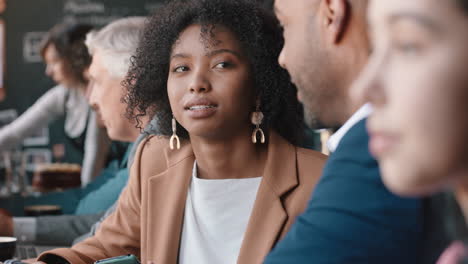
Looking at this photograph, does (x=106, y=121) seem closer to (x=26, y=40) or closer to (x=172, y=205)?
(x=172, y=205)

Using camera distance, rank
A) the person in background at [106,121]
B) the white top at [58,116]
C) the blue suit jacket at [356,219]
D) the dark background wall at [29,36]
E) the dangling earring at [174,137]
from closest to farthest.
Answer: the blue suit jacket at [356,219] < the dangling earring at [174,137] < the person in background at [106,121] < the white top at [58,116] < the dark background wall at [29,36]

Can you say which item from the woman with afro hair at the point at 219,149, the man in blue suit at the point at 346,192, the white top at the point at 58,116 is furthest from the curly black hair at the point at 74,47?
the man in blue suit at the point at 346,192

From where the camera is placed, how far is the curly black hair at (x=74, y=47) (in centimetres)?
405

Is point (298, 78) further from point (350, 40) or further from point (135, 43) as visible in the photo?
point (135, 43)

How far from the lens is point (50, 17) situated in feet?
17.9

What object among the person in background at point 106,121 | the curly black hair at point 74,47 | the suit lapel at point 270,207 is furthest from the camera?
the curly black hair at point 74,47

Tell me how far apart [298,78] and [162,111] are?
31.6 inches

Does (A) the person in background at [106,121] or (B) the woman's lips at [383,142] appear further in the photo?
(A) the person in background at [106,121]

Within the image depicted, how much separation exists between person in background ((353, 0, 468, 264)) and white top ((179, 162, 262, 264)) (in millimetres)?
1169

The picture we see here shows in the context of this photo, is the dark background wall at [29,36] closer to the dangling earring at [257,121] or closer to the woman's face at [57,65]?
the woman's face at [57,65]

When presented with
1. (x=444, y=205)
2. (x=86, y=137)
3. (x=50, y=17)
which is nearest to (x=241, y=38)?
(x=444, y=205)

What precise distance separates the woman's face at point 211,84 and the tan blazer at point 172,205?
0.53 ft

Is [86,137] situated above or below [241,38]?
below

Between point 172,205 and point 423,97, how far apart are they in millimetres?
1354
